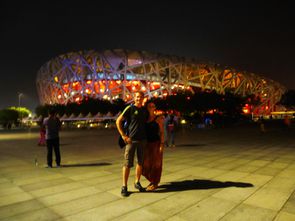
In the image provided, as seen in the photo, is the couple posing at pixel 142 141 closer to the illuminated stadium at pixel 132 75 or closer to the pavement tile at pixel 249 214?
the pavement tile at pixel 249 214

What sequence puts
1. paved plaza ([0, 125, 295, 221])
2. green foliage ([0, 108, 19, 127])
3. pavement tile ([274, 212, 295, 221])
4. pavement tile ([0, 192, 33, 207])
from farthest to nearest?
green foliage ([0, 108, 19, 127]) → pavement tile ([0, 192, 33, 207]) → paved plaza ([0, 125, 295, 221]) → pavement tile ([274, 212, 295, 221])

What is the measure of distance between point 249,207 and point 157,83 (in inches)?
3125

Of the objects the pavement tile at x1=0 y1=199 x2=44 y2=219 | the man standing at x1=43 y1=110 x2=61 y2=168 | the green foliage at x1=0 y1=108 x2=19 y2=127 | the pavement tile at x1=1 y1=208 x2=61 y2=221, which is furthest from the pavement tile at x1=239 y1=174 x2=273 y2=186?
the green foliage at x1=0 y1=108 x2=19 y2=127

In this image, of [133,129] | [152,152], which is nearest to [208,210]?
[152,152]

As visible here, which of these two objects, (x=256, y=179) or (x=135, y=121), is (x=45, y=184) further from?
(x=256, y=179)

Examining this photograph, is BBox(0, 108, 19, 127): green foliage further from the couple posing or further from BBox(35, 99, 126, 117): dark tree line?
the couple posing

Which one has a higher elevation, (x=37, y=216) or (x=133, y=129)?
(x=133, y=129)

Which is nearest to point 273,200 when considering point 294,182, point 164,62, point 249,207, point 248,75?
point 249,207

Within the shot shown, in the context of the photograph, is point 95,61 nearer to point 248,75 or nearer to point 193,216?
point 248,75

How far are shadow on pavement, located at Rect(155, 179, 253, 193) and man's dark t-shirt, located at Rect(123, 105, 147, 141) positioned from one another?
1.20 metres

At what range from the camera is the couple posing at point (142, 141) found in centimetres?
441

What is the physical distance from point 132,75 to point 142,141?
77.2m

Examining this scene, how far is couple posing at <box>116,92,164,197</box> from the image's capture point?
4.41 meters

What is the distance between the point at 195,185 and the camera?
16.5 feet
